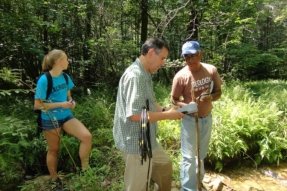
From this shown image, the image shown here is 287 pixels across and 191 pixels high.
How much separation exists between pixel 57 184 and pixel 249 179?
3.25m

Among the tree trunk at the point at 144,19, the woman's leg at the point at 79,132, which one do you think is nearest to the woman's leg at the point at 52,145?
the woman's leg at the point at 79,132

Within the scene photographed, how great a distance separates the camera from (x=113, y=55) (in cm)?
956

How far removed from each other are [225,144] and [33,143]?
3.23 metres

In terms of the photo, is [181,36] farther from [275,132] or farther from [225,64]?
[275,132]

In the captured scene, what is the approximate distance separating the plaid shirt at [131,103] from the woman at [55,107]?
1357mm

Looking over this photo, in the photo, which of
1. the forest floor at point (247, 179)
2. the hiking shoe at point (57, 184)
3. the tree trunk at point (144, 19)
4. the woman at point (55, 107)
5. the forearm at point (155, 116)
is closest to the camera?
the forearm at point (155, 116)

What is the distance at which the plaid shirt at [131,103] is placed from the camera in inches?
111

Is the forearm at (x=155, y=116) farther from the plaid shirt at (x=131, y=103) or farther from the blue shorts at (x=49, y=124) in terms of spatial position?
the blue shorts at (x=49, y=124)

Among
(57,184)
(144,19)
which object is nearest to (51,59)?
(57,184)

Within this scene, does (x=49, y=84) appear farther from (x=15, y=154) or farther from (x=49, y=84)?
(x=15, y=154)

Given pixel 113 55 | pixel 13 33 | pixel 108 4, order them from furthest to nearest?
1. pixel 108 4
2. pixel 113 55
3. pixel 13 33

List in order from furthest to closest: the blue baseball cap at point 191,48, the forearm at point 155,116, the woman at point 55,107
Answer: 1. the woman at point 55,107
2. the blue baseball cap at point 191,48
3. the forearm at point 155,116

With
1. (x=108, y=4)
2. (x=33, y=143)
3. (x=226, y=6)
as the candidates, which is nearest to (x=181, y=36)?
(x=226, y=6)

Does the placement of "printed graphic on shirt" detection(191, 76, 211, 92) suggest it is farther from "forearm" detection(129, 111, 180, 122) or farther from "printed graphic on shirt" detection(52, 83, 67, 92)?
"printed graphic on shirt" detection(52, 83, 67, 92)
